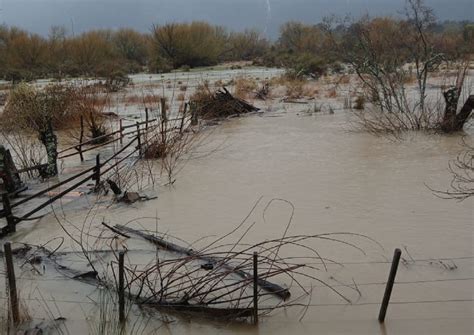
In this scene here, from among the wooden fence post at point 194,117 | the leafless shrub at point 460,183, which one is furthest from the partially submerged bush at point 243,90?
the leafless shrub at point 460,183

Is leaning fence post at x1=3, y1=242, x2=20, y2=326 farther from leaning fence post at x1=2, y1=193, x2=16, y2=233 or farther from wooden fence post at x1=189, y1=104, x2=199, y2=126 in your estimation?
wooden fence post at x1=189, y1=104, x2=199, y2=126

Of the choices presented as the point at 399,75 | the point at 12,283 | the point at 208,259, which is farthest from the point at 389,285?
the point at 399,75

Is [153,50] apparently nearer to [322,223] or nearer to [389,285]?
[322,223]

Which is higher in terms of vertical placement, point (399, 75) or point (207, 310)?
point (399, 75)

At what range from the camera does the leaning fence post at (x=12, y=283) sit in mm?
4730

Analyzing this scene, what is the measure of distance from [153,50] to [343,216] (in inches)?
1752

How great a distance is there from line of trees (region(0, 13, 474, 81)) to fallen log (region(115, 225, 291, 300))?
91.4 ft

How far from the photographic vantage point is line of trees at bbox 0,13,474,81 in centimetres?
3909

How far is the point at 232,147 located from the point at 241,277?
8.17 meters

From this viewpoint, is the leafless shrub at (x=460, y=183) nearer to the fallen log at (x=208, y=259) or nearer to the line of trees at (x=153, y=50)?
the fallen log at (x=208, y=259)

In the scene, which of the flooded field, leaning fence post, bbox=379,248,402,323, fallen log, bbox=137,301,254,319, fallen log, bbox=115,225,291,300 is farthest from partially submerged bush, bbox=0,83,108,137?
leaning fence post, bbox=379,248,402,323

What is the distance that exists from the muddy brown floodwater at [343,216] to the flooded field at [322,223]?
0.02 m

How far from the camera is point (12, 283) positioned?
4840 mm

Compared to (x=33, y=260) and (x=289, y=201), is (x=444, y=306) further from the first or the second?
(x=33, y=260)
